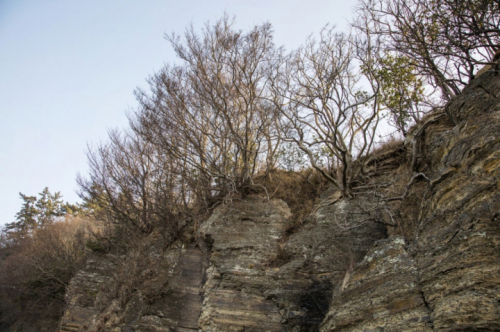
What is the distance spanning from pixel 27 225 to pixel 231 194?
2510 cm

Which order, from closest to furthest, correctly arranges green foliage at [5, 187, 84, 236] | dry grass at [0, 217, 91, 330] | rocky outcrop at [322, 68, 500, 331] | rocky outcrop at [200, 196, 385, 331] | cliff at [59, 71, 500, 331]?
rocky outcrop at [322, 68, 500, 331], cliff at [59, 71, 500, 331], rocky outcrop at [200, 196, 385, 331], dry grass at [0, 217, 91, 330], green foliage at [5, 187, 84, 236]

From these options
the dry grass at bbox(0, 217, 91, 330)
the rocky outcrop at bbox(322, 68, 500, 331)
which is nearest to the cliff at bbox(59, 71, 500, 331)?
the rocky outcrop at bbox(322, 68, 500, 331)

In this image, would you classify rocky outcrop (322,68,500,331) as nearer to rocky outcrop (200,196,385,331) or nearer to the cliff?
the cliff

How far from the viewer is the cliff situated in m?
4.60

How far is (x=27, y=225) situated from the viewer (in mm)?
29234

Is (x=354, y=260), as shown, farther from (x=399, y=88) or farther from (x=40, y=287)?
(x=40, y=287)

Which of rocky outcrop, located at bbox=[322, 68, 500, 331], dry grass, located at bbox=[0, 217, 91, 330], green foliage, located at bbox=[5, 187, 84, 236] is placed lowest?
rocky outcrop, located at bbox=[322, 68, 500, 331]

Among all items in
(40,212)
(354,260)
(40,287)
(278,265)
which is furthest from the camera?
(40,212)

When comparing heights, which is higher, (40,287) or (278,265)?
(40,287)

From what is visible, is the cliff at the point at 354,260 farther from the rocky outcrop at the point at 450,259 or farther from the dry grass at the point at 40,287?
the dry grass at the point at 40,287

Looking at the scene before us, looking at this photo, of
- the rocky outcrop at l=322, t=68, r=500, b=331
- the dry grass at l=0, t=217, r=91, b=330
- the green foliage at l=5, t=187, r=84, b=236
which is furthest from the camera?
the green foliage at l=5, t=187, r=84, b=236

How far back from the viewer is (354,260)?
8.02 meters

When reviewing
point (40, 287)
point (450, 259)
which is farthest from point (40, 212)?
point (450, 259)

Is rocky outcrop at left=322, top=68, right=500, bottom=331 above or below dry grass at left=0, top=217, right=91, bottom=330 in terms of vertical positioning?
below
